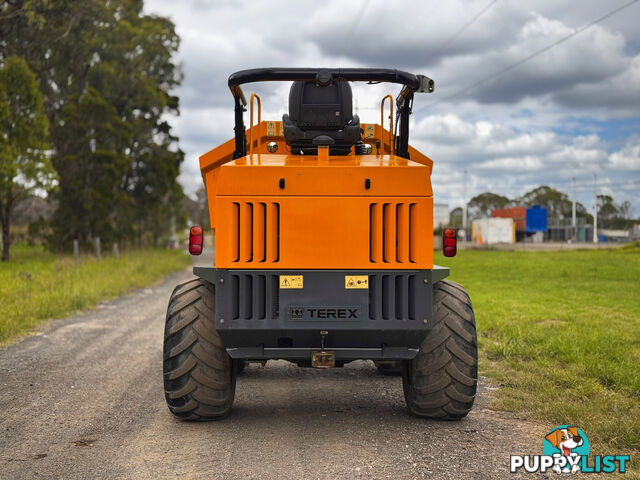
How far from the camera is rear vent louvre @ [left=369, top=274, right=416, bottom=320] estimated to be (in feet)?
19.2

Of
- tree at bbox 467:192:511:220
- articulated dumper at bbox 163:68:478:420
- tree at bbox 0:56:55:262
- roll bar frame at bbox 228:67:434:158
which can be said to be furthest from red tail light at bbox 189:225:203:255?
tree at bbox 467:192:511:220

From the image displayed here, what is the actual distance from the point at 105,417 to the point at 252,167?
8.80 ft

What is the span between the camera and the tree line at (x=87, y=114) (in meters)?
29.3

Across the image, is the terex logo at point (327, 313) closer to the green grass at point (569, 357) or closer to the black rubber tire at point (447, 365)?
the black rubber tire at point (447, 365)

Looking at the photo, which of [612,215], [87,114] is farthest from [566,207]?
[87,114]

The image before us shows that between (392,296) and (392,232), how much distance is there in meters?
0.51

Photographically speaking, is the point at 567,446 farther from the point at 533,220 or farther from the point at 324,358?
the point at 533,220

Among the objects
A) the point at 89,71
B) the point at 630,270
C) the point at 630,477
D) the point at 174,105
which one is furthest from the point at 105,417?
the point at 174,105

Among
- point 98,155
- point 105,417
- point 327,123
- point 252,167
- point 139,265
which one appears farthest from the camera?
point 98,155

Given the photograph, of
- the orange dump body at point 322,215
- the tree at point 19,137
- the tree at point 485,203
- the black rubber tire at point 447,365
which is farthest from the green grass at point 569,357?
the tree at point 485,203

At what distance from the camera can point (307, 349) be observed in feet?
19.7

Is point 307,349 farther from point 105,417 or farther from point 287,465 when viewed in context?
point 105,417

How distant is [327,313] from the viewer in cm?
585

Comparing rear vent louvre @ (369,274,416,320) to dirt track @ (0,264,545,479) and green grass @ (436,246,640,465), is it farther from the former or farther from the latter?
green grass @ (436,246,640,465)
